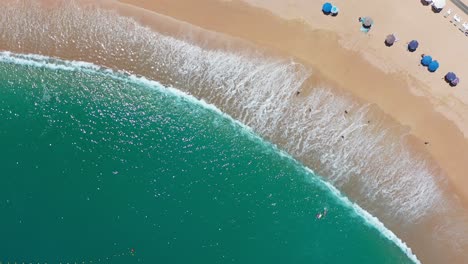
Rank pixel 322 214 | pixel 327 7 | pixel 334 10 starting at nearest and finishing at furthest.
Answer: pixel 327 7 → pixel 334 10 → pixel 322 214

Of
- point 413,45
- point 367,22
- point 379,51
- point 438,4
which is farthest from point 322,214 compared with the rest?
point 438,4

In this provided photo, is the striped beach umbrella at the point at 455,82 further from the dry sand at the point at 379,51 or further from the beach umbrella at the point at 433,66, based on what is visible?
the beach umbrella at the point at 433,66

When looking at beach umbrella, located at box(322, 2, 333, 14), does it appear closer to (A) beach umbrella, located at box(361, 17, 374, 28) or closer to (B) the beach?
(B) the beach

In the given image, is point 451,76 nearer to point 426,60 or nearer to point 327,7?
point 426,60

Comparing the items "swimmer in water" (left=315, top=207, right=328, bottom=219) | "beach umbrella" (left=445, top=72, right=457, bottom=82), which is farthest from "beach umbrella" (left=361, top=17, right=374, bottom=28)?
"swimmer in water" (left=315, top=207, right=328, bottom=219)

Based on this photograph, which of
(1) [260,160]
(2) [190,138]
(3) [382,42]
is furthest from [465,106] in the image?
(2) [190,138]

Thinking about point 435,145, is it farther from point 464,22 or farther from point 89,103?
point 89,103
